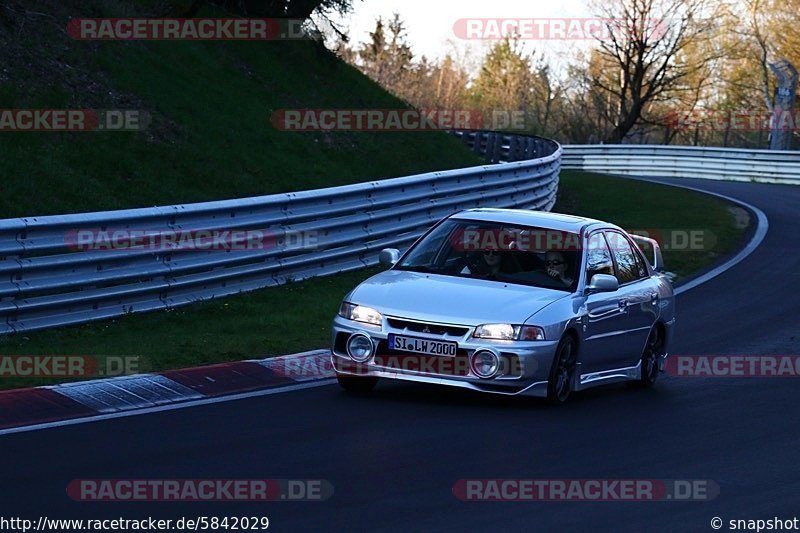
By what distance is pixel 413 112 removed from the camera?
1257 inches

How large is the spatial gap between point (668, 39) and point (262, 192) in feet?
160

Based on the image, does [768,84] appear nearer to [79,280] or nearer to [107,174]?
[107,174]

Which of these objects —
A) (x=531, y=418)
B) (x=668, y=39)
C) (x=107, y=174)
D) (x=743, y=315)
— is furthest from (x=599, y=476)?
(x=668, y=39)

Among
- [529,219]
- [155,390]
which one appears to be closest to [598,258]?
[529,219]

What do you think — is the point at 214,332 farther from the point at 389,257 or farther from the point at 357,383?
the point at 357,383

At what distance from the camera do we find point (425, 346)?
10297mm

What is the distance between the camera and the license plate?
33.7 ft

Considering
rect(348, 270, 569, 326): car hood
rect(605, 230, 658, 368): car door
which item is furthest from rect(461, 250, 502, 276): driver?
rect(605, 230, 658, 368): car door

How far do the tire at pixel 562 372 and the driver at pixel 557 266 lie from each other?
611 millimetres

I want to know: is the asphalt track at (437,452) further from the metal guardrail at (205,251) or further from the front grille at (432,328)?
the metal guardrail at (205,251)

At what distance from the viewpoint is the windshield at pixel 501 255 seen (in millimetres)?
11336

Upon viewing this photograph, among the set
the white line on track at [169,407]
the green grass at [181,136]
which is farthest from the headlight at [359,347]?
the green grass at [181,136]

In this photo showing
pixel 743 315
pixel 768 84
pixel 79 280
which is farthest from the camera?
pixel 768 84

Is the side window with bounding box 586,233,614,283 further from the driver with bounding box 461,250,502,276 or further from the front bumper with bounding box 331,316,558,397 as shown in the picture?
the front bumper with bounding box 331,316,558,397
